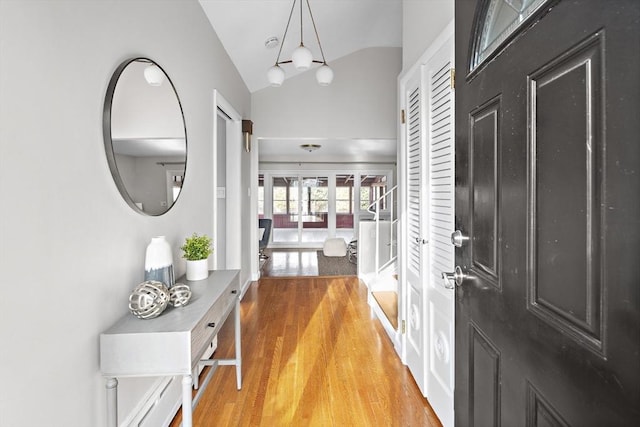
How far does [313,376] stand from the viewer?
2.19 metres

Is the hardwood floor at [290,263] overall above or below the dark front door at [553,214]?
below

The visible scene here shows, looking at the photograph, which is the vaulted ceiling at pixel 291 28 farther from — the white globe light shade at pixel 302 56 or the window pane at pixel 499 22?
the window pane at pixel 499 22

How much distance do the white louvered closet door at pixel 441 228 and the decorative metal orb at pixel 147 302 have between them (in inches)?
51.2

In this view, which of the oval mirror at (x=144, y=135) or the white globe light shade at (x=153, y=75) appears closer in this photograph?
the oval mirror at (x=144, y=135)

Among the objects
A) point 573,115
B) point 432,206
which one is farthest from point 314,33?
point 573,115

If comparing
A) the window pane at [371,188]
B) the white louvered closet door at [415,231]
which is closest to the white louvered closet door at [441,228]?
the white louvered closet door at [415,231]

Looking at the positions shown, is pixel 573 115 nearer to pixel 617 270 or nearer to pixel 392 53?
pixel 617 270

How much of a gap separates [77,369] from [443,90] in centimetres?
193

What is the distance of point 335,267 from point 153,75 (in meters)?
4.48

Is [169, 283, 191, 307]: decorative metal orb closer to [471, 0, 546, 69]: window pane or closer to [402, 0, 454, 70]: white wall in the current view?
[471, 0, 546, 69]: window pane

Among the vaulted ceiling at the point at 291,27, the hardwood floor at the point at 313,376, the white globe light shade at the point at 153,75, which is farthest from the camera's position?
the vaulted ceiling at the point at 291,27

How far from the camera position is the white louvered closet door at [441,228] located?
1.59 metres

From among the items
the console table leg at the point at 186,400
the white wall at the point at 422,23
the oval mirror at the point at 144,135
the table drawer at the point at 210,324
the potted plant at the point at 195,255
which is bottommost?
the console table leg at the point at 186,400

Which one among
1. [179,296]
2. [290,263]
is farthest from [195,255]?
[290,263]
